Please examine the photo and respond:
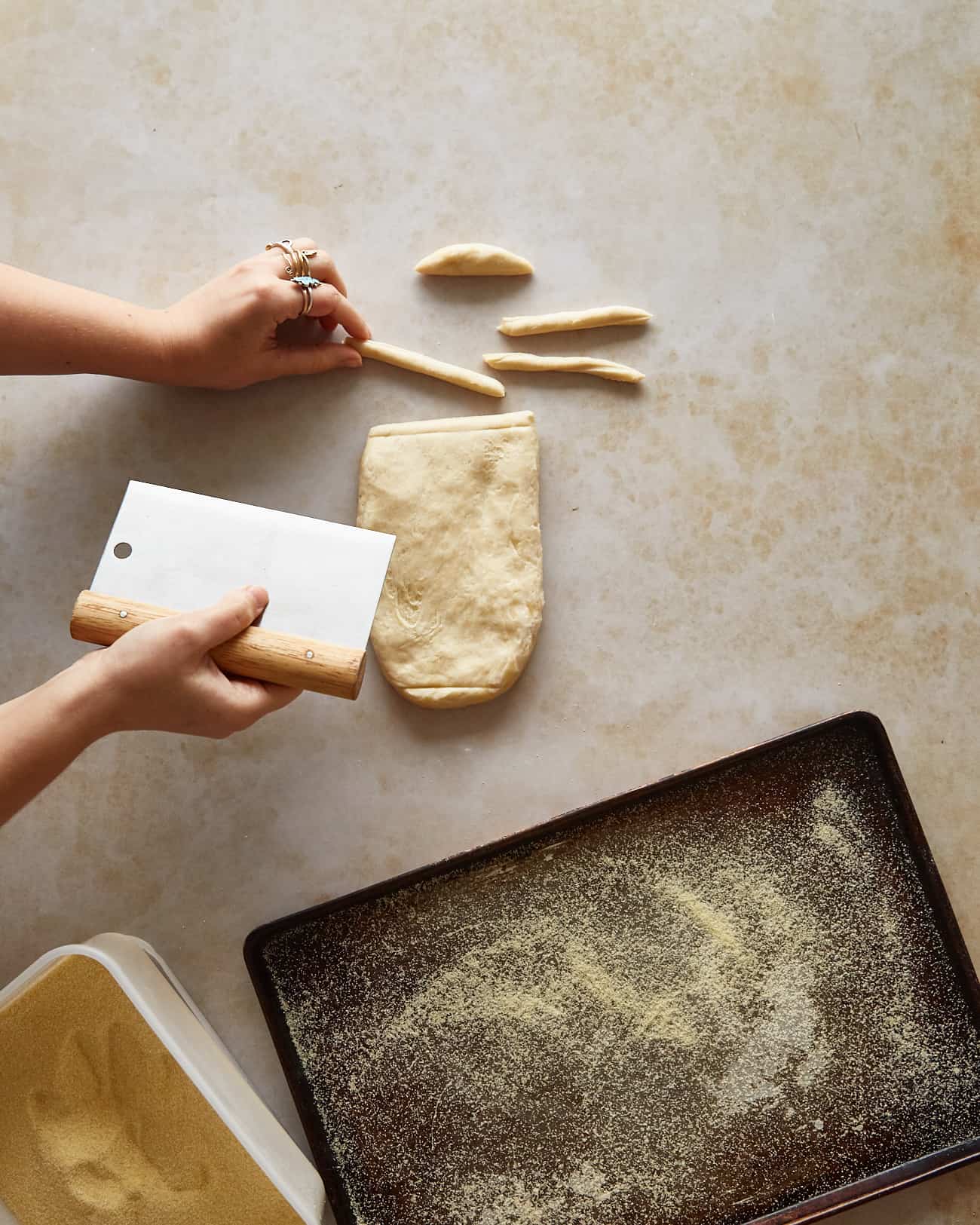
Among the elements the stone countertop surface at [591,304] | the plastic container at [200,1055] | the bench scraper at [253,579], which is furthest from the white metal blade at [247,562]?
the plastic container at [200,1055]

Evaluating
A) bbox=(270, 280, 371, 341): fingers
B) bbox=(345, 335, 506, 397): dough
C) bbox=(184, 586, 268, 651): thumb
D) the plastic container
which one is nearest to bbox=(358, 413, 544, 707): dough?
bbox=(345, 335, 506, 397): dough

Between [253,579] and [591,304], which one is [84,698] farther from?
[591,304]

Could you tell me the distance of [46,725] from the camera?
90 centimetres

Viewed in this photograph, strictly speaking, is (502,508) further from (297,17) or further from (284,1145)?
(284,1145)

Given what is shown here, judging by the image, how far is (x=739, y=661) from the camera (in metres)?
1.18

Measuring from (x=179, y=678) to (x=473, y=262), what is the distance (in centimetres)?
67

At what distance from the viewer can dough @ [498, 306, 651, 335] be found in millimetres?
1162

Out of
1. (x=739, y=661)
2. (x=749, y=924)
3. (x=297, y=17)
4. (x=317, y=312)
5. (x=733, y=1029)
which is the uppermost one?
(x=297, y=17)

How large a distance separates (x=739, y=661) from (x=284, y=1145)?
2.82ft

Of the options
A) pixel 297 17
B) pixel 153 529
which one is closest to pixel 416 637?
pixel 153 529

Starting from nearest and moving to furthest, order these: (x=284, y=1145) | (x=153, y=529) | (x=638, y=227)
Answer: (x=153, y=529), (x=284, y=1145), (x=638, y=227)

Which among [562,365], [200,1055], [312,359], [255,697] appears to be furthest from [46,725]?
[562,365]

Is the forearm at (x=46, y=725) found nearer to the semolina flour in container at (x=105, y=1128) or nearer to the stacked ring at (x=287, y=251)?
the semolina flour in container at (x=105, y=1128)

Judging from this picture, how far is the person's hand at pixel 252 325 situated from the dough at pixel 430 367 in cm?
2
